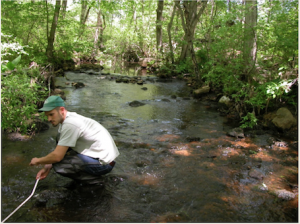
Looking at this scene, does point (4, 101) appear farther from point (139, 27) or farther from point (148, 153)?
point (139, 27)

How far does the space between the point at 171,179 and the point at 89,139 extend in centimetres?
173

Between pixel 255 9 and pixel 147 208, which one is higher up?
pixel 255 9

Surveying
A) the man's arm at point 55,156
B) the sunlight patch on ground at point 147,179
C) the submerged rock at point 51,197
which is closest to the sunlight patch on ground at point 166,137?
the sunlight patch on ground at point 147,179

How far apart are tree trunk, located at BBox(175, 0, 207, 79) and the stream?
6.02 metres

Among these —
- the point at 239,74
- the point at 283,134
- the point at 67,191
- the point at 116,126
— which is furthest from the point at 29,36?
the point at 283,134

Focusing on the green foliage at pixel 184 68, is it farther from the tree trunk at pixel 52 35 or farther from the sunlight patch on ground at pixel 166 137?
the sunlight patch on ground at pixel 166 137

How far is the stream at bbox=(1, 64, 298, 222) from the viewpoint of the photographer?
3.25 metres

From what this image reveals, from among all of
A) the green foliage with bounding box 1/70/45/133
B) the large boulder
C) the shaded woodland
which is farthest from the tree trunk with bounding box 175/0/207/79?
the green foliage with bounding box 1/70/45/133

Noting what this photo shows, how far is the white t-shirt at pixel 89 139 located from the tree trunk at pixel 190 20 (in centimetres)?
1008

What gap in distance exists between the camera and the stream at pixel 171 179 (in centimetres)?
325

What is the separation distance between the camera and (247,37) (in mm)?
8352

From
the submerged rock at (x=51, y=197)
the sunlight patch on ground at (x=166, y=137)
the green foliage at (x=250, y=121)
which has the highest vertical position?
the green foliage at (x=250, y=121)

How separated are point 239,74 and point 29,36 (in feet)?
40.2

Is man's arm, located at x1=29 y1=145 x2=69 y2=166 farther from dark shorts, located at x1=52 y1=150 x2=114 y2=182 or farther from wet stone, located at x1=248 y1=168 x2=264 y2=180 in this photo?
wet stone, located at x1=248 y1=168 x2=264 y2=180
